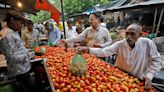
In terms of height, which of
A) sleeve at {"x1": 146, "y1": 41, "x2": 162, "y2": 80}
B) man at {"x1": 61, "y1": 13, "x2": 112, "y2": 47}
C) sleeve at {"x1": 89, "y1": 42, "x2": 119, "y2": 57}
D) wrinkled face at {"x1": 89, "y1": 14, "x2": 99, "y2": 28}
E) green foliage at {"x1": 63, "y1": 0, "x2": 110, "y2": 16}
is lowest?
sleeve at {"x1": 146, "y1": 41, "x2": 162, "y2": 80}

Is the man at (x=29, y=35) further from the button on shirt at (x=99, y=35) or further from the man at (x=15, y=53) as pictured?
the man at (x=15, y=53)

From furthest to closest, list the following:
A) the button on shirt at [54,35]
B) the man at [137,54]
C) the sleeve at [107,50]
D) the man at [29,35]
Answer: the button on shirt at [54,35] → the man at [29,35] → the sleeve at [107,50] → the man at [137,54]

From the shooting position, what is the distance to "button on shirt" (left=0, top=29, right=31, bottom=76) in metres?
2.65

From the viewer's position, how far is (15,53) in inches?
106

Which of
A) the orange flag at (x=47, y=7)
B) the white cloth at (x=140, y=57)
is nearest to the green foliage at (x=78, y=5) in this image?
the orange flag at (x=47, y=7)

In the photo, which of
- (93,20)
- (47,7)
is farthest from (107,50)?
(47,7)

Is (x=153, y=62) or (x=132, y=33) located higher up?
(x=132, y=33)

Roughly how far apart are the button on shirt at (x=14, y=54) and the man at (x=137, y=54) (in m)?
0.92

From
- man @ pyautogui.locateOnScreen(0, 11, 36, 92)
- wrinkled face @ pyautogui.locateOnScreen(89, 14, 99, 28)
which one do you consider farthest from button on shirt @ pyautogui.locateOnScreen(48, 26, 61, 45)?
man @ pyautogui.locateOnScreen(0, 11, 36, 92)

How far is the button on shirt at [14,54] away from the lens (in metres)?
2.65

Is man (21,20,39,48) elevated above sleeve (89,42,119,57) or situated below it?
above

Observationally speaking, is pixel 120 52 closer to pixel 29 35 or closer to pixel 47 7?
pixel 29 35

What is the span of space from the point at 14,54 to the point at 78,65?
0.85 m

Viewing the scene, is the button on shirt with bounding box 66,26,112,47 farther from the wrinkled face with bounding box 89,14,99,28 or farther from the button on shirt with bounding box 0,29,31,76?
the button on shirt with bounding box 0,29,31,76
